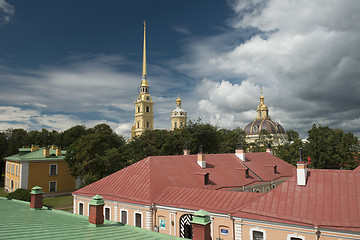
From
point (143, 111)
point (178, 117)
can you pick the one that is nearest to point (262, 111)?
point (178, 117)

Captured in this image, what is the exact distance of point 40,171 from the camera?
3919 centimetres

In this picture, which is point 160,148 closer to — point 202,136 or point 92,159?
point 202,136

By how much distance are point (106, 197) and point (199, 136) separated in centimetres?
3136

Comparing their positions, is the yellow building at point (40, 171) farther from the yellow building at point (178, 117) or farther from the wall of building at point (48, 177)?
the yellow building at point (178, 117)

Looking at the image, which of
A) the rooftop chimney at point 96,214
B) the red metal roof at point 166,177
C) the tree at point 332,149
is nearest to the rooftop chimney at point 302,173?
the red metal roof at point 166,177

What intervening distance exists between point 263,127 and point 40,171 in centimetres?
10389

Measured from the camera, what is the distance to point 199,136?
52156mm

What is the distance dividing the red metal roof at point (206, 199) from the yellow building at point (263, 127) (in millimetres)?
102627

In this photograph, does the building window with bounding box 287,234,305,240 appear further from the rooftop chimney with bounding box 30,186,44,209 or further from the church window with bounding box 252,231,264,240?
the rooftop chimney with bounding box 30,186,44,209

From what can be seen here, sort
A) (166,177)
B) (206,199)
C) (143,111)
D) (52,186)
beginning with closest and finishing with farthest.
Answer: (206,199) → (166,177) → (52,186) → (143,111)

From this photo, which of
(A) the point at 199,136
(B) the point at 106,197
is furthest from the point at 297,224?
(A) the point at 199,136

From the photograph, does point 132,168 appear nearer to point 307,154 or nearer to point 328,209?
point 328,209

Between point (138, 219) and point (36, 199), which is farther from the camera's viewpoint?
point (138, 219)

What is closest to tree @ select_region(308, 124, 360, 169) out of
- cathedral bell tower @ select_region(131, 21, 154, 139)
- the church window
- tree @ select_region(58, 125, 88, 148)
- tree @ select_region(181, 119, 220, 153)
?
tree @ select_region(181, 119, 220, 153)
